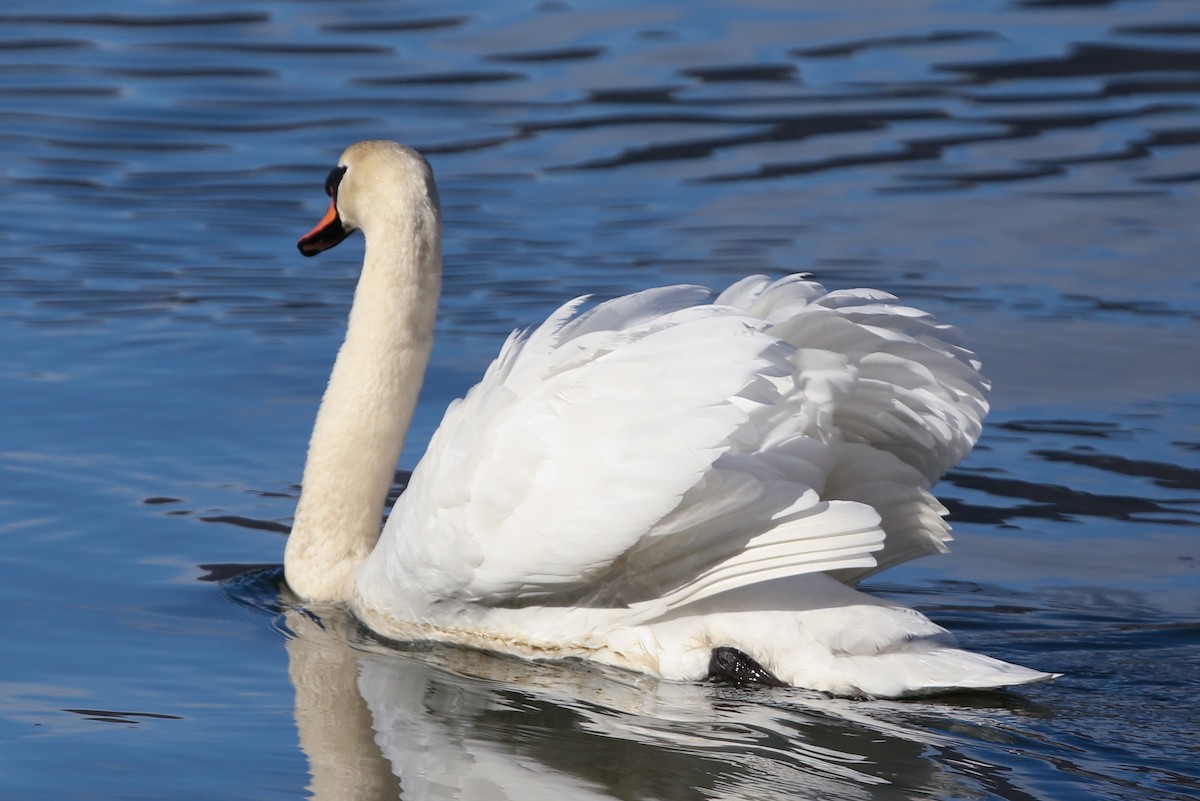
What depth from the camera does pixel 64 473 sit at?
7.69 metres

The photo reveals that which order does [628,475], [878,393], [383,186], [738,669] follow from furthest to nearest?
[383,186]
[878,393]
[738,669]
[628,475]

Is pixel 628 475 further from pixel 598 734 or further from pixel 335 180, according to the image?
pixel 335 180

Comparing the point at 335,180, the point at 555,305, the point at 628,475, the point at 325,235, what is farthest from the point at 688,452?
the point at 555,305

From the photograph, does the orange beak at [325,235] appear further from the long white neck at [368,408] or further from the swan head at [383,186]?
the long white neck at [368,408]

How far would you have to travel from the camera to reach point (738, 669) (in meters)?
5.44

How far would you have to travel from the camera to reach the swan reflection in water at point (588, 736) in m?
4.88

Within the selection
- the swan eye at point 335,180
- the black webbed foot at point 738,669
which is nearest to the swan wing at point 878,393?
the black webbed foot at point 738,669

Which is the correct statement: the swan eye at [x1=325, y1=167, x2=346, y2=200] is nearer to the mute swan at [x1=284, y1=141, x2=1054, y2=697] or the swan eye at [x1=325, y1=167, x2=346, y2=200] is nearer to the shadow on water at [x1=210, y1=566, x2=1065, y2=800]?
the mute swan at [x1=284, y1=141, x2=1054, y2=697]

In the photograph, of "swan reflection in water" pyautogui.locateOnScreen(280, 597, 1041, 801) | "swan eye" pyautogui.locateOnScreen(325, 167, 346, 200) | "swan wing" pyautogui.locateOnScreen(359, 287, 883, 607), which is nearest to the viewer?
"swan reflection in water" pyautogui.locateOnScreen(280, 597, 1041, 801)

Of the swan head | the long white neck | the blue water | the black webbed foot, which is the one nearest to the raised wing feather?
the black webbed foot

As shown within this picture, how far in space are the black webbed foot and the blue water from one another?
44 millimetres

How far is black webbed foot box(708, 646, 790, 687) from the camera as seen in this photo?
5420 millimetres

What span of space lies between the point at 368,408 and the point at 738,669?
1798 millimetres

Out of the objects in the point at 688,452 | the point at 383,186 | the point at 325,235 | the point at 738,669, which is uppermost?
the point at 383,186
